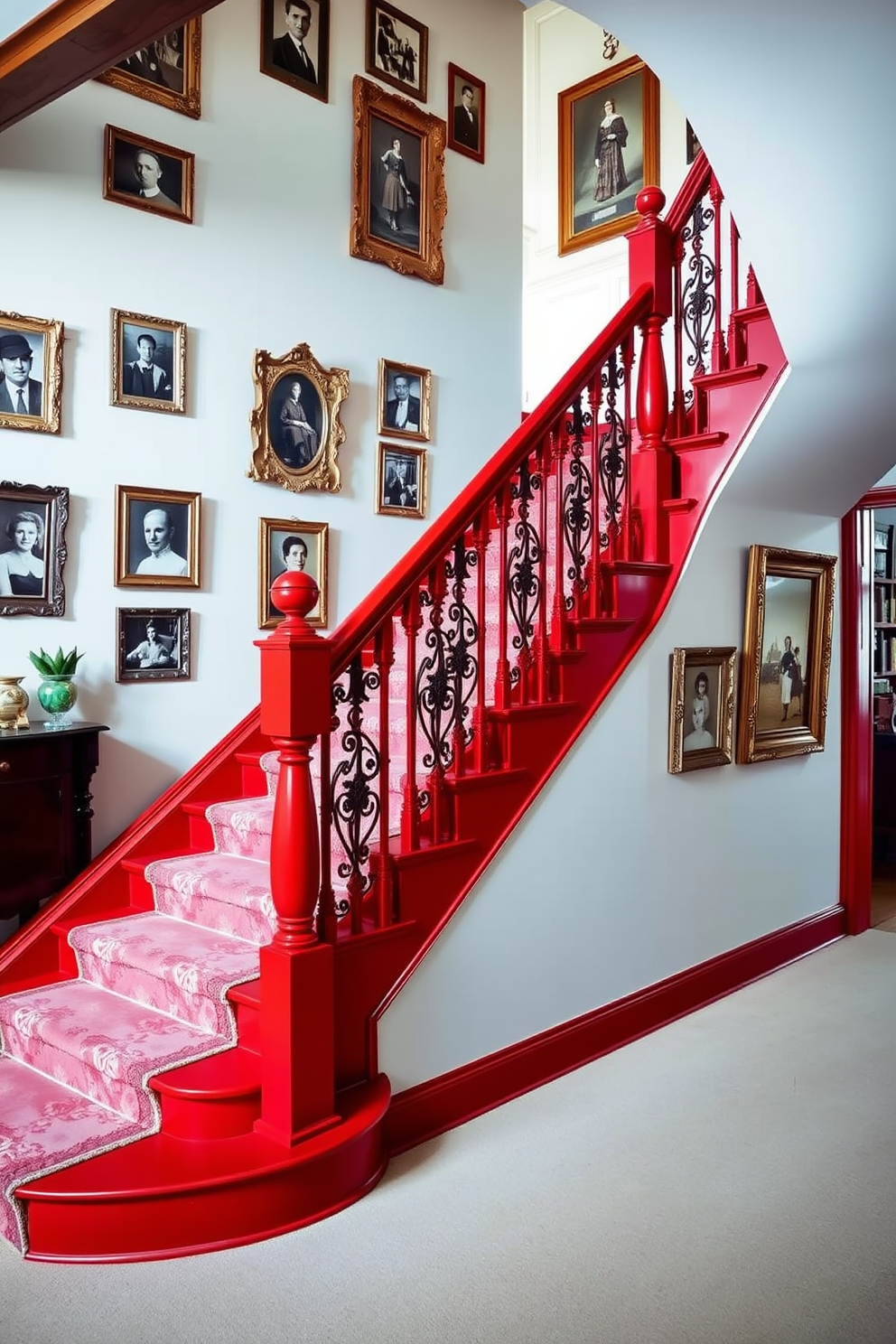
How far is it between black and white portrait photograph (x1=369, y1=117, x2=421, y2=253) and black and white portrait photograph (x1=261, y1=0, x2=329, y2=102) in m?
0.39

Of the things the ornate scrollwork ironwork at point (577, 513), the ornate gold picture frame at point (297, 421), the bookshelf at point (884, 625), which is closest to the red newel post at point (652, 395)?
the ornate scrollwork ironwork at point (577, 513)

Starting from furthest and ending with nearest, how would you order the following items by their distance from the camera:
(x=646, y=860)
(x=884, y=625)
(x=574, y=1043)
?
(x=884, y=625)
(x=646, y=860)
(x=574, y=1043)

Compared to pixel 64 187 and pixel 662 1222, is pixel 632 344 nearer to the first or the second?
pixel 64 187

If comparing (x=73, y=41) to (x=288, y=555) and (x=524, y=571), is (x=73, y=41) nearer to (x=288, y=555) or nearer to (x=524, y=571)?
(x=524, y=571)

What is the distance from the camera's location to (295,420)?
526cm

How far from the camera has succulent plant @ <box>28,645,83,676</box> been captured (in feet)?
14.0

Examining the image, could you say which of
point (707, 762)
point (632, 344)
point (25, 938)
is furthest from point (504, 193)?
point (25, 938)

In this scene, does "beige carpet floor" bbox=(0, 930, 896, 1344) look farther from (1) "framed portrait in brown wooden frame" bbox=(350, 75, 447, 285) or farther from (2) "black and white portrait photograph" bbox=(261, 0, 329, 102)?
(2) "black and white portrait photograph" bbox=(261, 0, 329, 102)

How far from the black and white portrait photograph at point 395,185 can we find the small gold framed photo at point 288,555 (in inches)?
65.2

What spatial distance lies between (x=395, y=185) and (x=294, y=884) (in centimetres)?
415

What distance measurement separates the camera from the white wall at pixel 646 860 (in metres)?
3.82

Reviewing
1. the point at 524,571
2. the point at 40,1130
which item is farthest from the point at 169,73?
the point at 40,1130

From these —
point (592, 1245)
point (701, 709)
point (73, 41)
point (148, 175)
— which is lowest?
point (592, 1245)

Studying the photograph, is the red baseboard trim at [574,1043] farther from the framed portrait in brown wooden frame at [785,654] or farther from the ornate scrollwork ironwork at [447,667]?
the ornate scrollwork ironwork at [447,667]
